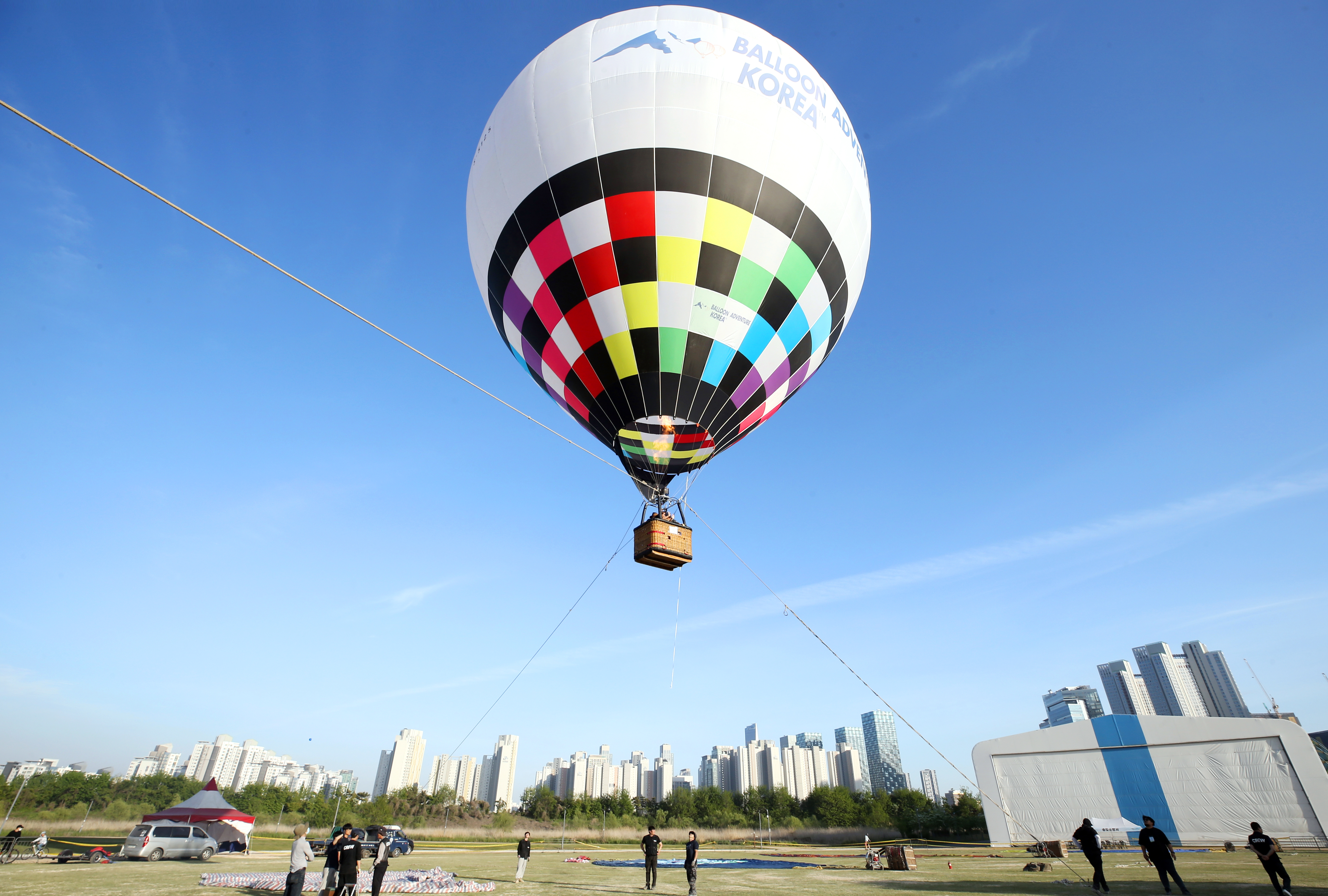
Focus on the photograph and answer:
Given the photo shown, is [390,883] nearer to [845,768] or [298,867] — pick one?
[298,867]

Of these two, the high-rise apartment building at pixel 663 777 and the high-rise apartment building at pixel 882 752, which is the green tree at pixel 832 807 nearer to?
the high-rise apartment building at pixel 663 777

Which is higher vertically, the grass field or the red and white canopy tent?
the red and white canopy tent

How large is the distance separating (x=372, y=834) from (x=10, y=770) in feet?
422

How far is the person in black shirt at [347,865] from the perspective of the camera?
26.5 feet

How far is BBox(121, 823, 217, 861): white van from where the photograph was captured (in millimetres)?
17625

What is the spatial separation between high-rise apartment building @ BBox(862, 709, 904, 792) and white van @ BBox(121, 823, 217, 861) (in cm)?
13864

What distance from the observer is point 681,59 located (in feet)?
33.9

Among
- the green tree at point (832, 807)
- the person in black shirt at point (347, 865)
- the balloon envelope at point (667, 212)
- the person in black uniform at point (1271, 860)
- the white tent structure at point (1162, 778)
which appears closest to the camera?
the person in black shirt at point (347, 865)

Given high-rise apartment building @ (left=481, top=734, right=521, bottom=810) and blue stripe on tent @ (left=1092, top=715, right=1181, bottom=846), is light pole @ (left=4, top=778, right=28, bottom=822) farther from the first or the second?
blue stripe on tent @ (left=1092, top=715, right=1181, bottom=846)

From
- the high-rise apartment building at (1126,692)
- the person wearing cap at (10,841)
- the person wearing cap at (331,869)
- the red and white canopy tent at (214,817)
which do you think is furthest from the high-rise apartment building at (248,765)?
the high-rise apartment building at (1126,692)

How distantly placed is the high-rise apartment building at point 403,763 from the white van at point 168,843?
91110mm

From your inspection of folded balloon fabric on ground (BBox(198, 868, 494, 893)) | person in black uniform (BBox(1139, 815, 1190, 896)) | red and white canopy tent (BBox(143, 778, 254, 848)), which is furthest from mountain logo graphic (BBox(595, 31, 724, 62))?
red and white canopy tent (BBox(143, 778, 254, 848))

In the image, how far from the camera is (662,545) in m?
11.6

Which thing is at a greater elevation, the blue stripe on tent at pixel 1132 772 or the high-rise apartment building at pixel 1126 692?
the high-rise apartment building at pixel 1126 692
